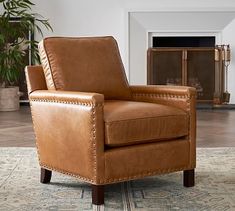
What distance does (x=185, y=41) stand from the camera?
7.09m

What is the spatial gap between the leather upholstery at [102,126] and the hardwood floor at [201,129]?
1324 mm

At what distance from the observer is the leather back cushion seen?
292 cm

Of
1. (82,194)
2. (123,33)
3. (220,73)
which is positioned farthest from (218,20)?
(82,194)

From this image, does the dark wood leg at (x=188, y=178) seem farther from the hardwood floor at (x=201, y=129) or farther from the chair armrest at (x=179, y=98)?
the hardwood floor at (x=201, y=129)

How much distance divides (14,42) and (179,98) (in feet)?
14.0

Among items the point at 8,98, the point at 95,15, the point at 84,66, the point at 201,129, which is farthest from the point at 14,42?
the point at 84,66

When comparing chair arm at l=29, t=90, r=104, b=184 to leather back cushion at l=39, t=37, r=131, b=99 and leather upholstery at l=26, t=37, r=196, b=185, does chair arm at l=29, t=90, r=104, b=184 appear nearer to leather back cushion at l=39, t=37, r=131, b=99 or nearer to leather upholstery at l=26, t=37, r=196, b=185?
leather upholstery at l=26, t=37, r=196, b=185

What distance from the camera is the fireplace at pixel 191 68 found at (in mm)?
6777

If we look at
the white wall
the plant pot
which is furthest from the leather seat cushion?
the white wall

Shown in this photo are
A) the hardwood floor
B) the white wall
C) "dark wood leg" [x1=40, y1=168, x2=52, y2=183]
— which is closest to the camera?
"dark wood leg" [x1=40, y1=168, x2=52, y2=183]

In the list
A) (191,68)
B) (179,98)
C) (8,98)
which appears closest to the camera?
(179,98)

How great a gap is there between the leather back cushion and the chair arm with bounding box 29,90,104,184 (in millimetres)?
152

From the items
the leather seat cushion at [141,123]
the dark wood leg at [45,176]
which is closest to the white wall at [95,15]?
the dark wood leg at [45,176]

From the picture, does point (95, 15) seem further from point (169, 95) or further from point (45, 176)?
point (45, 176)
